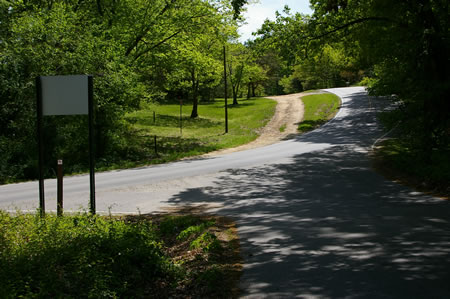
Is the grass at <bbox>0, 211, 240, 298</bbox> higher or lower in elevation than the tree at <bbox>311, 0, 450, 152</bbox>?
lower

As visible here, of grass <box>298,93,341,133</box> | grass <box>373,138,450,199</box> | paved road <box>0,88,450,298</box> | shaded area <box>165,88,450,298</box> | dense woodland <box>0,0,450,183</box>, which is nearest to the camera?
shaded area <box>165,88,450,298</box>

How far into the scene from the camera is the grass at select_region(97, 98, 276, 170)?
2221 cm

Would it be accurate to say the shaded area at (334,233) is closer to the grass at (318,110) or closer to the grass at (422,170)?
the grass at (422,170)

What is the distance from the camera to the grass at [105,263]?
4.27 metres

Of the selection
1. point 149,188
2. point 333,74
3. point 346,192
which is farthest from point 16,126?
point 333,74

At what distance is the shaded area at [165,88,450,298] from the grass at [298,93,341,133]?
18.2 metres

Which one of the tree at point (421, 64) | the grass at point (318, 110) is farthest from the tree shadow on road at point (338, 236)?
the grass at point (318, 110)

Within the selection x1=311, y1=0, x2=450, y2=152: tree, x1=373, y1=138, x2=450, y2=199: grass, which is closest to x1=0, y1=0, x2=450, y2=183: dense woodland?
x1=311, y1=0, x2=450, y2=152: tree

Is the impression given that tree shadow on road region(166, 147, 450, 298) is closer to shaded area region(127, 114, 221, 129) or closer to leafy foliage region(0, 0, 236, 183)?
leafy foliage region(0, 0, 236, 183)

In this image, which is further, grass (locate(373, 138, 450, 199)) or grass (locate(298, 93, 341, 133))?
grass (locate(298, 93, 341, 133))

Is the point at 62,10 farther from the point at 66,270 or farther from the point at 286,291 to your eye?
the point at 286,291

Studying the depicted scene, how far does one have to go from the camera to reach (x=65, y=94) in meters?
7.75

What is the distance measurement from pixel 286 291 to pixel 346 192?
22.7 feet

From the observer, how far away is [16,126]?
18547 mm
